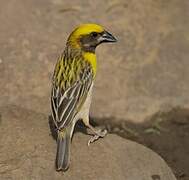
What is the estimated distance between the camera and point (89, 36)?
8.10 meters

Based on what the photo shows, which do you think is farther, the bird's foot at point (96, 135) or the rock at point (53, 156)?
the bird's foot at point (96, 135)

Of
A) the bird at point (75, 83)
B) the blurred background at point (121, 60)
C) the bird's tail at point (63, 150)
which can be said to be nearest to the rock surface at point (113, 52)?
the blurred background at point (121, 60)

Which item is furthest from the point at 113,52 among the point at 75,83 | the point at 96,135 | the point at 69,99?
the point at 96,135

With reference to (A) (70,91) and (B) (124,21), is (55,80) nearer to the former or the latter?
(A) (70,91)

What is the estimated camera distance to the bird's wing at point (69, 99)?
761 cm

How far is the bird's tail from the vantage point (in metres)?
7.04

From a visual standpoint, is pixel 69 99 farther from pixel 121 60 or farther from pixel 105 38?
pixel 121 60

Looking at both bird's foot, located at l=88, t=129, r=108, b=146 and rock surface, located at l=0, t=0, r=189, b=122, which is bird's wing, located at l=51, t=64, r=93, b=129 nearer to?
bird's foot, located at l=88, t=129, r=108, b=146

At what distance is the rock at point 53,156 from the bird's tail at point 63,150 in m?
0.07

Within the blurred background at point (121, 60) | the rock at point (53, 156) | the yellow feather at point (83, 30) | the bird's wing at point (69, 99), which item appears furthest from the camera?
the blurred background at point (121, 60)

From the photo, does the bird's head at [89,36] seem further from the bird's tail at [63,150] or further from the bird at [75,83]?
the bird's tail at [63,150]

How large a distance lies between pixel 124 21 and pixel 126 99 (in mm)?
1155

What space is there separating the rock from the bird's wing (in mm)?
225

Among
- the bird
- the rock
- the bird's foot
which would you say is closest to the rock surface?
the bird
